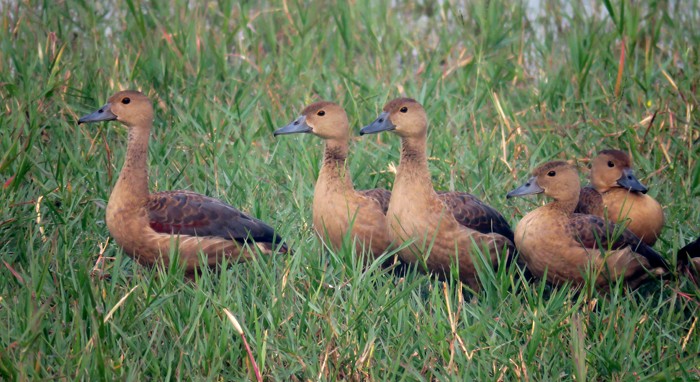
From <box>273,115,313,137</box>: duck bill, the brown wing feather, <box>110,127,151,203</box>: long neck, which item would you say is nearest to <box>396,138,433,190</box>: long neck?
<box>273,115,313,137</box>: duck bill

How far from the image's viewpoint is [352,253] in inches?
206

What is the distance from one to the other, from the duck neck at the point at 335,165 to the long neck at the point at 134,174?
3.12 feet

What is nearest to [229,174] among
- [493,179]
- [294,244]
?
[294,244]

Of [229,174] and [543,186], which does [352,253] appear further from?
[229,174]

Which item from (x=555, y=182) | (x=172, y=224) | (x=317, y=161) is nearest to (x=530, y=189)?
(x=555, y=182)

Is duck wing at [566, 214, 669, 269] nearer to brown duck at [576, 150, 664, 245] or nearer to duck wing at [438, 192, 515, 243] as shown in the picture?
brown duck at [576, 150, 664, 245]

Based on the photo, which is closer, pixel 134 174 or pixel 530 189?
pixel 530 189

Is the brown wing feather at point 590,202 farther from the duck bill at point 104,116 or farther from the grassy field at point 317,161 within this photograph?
the duck bill at point 104,116

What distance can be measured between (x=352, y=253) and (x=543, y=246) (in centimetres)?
99

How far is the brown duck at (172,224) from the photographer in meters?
5.63

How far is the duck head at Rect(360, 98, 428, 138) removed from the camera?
5.86 metres

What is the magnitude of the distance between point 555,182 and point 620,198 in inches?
23.1

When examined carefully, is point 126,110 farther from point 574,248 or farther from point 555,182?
point 574,248

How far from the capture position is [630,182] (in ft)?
19.7
